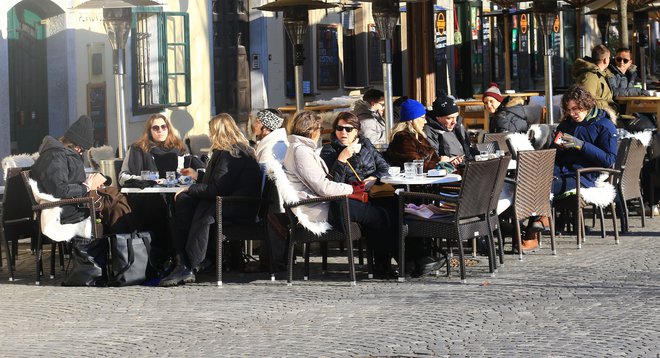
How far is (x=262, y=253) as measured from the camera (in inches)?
470

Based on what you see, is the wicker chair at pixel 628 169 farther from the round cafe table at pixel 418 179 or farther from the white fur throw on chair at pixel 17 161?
the white fur throw on chair at pixel 17 161

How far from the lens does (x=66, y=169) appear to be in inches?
462

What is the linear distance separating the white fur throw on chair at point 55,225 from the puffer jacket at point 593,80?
7.18 meters

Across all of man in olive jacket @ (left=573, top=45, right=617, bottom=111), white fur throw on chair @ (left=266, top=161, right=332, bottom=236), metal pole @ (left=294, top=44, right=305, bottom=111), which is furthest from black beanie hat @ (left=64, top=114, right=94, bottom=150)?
man in olive jacket @ (left=573, top=45, right=617, bottom=111)

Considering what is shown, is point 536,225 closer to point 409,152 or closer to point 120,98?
point 409,152

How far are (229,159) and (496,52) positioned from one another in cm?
2568

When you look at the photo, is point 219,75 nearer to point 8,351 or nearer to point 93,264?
point 93,264

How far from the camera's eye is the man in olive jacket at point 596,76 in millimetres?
17125

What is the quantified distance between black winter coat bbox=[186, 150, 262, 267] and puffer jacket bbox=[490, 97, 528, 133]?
4995 mm

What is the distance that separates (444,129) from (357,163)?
1.72m

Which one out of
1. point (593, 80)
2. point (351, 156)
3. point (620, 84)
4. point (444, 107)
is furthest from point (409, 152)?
point (620, 84)

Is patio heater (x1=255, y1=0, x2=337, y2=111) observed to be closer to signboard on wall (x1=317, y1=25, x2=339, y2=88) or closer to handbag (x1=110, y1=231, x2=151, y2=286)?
handbag (x1=110, y1=231, x2=151, y2=286)

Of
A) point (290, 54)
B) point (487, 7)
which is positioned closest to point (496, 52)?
point (487, 7)

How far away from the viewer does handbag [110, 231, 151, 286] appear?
11.2m
